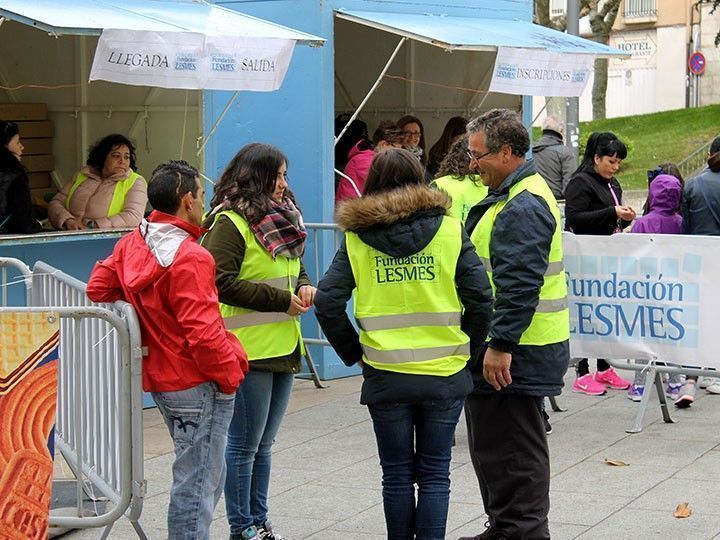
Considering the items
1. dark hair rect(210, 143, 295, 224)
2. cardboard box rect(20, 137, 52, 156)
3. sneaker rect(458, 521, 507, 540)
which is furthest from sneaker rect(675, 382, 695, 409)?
cardboard box rect(20, 137, 52, 156)

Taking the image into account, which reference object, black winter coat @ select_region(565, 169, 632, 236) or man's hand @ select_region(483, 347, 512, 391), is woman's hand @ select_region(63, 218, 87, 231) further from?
man's hand @ select_region(483, 347, 512, 391)

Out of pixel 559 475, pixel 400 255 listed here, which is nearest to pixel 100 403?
pixel 400 255

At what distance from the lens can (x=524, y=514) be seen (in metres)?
5.75

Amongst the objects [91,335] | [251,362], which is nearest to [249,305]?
[251,362]

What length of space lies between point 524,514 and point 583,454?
2222 millimetres

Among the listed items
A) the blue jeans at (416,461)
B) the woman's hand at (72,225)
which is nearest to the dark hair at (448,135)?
the woman's hand at (72,225)

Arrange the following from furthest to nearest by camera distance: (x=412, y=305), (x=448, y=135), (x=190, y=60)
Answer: (x=448, y=135)
(x=190, y=60)
(x=412, y=305)

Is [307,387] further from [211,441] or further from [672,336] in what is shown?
[211,441]

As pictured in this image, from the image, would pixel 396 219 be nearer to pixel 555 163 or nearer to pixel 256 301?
pixel 256 301

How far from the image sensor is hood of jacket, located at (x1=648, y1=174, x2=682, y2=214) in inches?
376

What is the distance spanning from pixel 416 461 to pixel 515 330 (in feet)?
2.23

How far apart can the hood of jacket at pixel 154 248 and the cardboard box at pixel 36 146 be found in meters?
5.53

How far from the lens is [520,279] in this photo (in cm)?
550

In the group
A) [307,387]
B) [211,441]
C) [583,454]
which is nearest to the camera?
[211,441]
